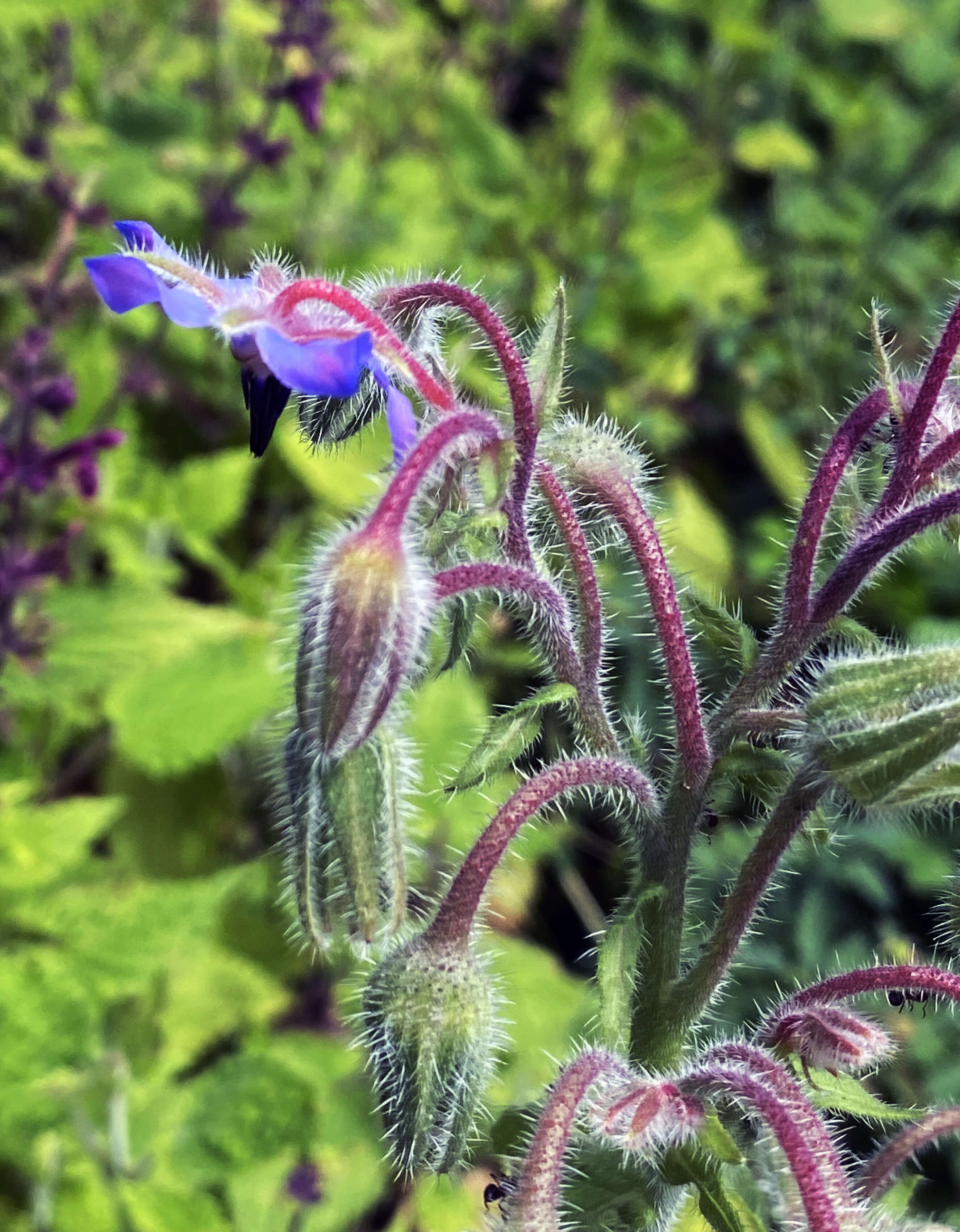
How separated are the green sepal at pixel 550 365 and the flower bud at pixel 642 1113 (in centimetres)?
52

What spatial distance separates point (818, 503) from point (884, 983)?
38 centimetres

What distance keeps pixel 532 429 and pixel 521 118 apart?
439cm

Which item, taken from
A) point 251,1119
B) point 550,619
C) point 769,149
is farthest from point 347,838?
point 769,149

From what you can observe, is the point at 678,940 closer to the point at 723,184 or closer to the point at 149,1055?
the point at 149,1055

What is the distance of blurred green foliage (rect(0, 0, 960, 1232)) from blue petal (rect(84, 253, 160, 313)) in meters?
0.23

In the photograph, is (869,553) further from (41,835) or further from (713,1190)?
(41,835)

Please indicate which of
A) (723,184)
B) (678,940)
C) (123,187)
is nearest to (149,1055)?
(678,940)

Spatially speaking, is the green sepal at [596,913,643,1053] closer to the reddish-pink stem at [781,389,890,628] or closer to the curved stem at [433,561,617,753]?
the curved stem at [433,561,617,753]

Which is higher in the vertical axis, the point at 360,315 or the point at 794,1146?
the point at 360,315

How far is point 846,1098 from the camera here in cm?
97

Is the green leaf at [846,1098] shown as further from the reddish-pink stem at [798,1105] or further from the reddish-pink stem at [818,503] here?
the reddish-pink stem at [818,503]

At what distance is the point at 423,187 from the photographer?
3594 mm

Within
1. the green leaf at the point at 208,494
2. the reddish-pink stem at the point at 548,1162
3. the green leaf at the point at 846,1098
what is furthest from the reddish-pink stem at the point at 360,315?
the green leaf at the point at 208,494

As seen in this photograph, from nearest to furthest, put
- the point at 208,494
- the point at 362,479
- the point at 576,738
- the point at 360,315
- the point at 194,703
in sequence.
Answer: the point at 360,315 < the point at 576,738 < the point at 194,703 < the point at 208,494 < the point at 362,479
